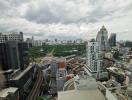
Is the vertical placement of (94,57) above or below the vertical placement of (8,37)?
below

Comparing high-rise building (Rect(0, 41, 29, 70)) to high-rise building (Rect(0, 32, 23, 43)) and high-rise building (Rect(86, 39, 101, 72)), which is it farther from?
high-rise building (Rect(86, 39, 101, 72))

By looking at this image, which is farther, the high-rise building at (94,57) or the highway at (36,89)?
the high-rise building at (94,57)

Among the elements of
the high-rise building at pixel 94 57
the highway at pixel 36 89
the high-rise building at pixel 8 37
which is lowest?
the highway at pixel 36 89

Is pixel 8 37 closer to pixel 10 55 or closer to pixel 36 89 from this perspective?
pixel 10 55

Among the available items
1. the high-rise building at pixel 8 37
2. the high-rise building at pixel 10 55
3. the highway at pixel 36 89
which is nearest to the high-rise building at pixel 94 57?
the highway at pixel 36 89

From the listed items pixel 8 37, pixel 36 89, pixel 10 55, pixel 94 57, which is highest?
pixel 8 37

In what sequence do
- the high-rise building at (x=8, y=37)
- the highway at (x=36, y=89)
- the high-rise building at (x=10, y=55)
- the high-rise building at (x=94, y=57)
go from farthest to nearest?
1. the high-rise building at (x=94, y=57)
2. the high-rise building at (x=8, y=37)
3. the high-rise building at (x=10, y=55)
4. the highway at (x=36, y=89)

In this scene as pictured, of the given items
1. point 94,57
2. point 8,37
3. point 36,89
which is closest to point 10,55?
point 36,89

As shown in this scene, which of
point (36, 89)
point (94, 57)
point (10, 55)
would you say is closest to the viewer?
point (10, 55)

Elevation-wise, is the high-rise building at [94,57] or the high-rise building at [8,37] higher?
the high-rise building at [8,37]

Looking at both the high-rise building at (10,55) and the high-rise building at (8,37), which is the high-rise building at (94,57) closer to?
the high-rise building at (10,55)

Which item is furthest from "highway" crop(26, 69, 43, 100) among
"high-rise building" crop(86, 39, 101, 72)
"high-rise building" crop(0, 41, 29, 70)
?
"high-rise building" crop(86, 39, 101, 72)
